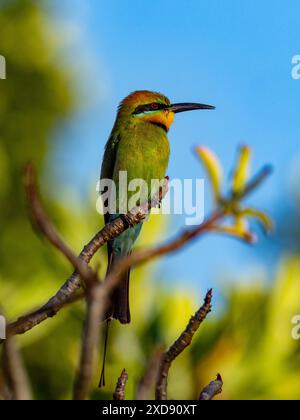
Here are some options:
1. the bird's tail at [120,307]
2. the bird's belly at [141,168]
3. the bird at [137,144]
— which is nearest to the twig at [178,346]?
the bird's tail at [120,307]

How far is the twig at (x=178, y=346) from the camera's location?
3.22ft

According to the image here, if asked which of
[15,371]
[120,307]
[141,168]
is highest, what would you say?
[141,168]

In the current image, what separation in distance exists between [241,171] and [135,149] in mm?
2108

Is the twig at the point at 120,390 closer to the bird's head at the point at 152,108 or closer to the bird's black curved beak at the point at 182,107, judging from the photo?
the bird's head at the point at 152,108

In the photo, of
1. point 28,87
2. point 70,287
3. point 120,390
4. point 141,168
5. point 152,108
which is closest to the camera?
point 120,390

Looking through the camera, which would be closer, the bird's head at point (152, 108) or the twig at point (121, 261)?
the twig at point (121, 261)

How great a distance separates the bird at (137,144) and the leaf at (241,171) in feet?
5.80

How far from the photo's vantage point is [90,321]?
685 mm

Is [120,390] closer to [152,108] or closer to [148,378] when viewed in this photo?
[148,378]

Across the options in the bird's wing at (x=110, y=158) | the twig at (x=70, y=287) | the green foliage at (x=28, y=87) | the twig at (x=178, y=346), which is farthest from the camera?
the green foliage at (x=28, y=87)

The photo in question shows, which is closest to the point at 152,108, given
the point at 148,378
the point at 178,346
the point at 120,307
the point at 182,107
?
the point at 182,107

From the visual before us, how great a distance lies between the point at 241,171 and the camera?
839mm

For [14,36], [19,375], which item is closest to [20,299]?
[19,375]

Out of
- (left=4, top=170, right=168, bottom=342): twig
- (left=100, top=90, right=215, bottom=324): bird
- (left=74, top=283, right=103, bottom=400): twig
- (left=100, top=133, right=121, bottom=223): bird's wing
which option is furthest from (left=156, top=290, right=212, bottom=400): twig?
(left=100, top=133, right=121, bottom=223): bird's wing
